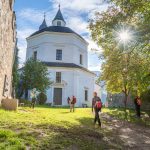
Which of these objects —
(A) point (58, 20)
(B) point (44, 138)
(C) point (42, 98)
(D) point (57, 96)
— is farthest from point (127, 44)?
(A) point (58, 20)

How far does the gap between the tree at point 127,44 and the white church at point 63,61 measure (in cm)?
2306

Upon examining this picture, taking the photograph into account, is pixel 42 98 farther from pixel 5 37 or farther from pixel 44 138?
pixel 44 138

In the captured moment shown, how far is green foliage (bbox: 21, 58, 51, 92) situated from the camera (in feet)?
122

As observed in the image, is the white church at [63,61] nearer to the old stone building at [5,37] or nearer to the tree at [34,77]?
the tree at [34,77]

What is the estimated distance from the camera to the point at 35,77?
123 feet

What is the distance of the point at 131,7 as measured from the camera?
18.2m

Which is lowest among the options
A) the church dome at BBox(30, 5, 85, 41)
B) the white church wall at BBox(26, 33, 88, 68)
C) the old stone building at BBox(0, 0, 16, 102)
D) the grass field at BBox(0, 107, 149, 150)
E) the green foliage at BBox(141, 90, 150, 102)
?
the grass field at BBox(0, 107, 149, 150)

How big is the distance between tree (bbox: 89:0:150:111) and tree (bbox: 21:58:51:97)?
45.4ft

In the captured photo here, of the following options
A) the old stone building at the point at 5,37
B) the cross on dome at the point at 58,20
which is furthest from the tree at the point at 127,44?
the cross on dome at the point at 58,20

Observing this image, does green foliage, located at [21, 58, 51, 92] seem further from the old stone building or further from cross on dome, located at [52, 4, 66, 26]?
cross on dome, located at [52, 4, 66, 26]

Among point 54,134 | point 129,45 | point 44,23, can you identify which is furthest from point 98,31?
point 44,23

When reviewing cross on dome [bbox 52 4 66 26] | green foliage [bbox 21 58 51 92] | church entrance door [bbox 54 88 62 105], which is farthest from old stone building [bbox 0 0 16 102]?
cross on dome [bbox 52 4 66 26]

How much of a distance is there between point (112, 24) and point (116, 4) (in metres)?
1.63

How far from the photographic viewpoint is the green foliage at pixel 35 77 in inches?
1463
